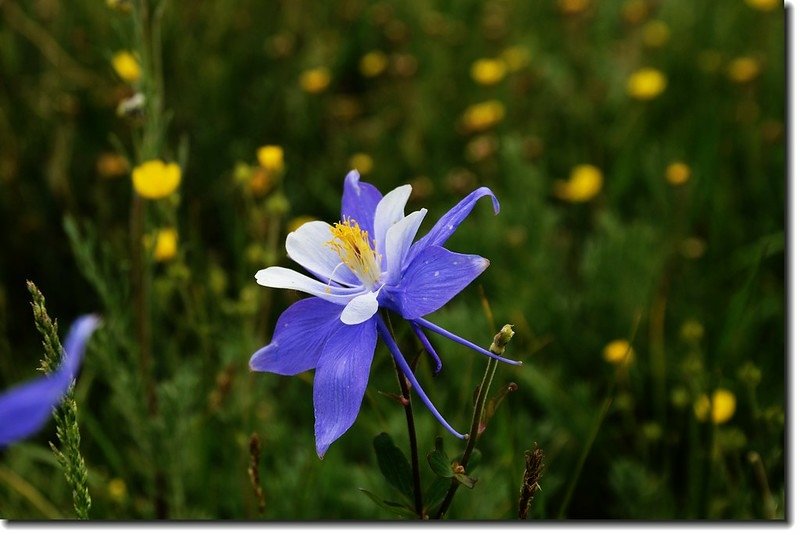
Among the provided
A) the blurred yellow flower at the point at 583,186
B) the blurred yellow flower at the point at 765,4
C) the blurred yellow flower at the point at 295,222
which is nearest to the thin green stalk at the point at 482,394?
the blurred yellow flower at the point at 295,222

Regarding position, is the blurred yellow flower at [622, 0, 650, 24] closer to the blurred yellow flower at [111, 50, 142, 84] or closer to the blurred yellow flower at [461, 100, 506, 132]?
the blurred yellow flower at [461, 100, 506, 132]

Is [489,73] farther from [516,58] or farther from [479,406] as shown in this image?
[479,406]

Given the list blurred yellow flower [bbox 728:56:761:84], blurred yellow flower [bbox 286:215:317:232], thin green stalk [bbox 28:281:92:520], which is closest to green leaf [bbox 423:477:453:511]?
thin green stalk [bbox 28:281:92:520]

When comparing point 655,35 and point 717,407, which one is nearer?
point 717,407

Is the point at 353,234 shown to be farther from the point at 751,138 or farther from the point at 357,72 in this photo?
the point at 357,72

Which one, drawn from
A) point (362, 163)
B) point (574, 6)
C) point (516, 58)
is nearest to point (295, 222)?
point (362, 163)

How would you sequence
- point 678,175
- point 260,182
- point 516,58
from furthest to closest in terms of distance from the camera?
point 516,58 → point 678,175 → point 260,182
